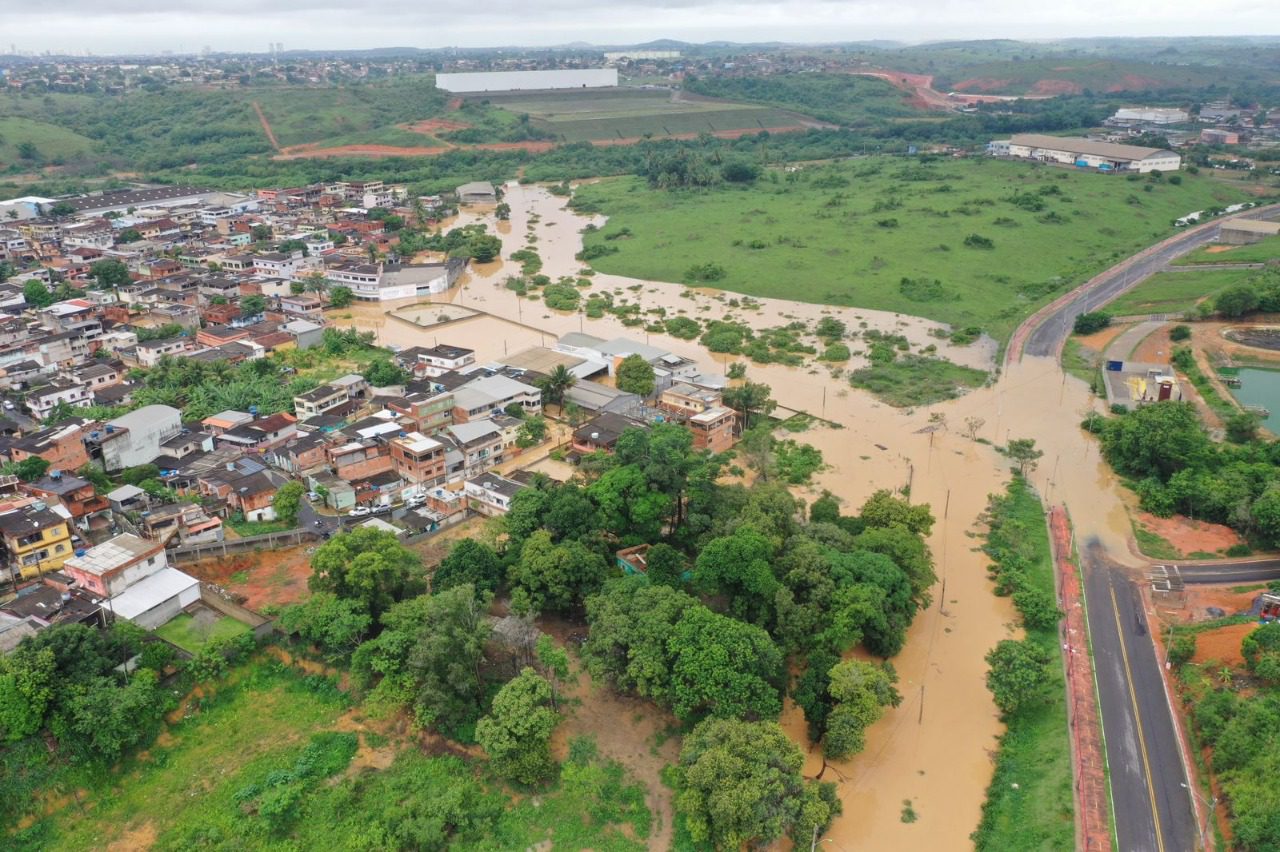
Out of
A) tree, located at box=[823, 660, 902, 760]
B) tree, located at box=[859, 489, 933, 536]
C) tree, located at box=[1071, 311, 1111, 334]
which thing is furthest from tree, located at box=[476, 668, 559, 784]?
tree, located at box=[1071, 311, 1111, 334]

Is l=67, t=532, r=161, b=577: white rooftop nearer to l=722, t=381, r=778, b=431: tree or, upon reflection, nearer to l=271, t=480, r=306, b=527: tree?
l=271, t=480, r=306, b=527: tree

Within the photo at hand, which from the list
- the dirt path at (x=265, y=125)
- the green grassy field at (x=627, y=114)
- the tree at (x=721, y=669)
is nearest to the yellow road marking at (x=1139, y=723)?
the tree at (x=721, y=669)

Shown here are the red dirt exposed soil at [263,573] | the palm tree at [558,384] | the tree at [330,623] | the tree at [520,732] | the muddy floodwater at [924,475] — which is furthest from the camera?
the palm tree at [558,384]

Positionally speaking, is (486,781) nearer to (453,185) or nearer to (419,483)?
(419,483)

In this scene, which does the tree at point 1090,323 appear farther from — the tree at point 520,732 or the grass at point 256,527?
the grass at point 256,527

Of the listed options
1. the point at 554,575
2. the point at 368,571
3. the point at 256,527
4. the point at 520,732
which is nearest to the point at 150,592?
the point at 256,527

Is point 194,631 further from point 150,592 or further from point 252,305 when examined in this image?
point 252,305

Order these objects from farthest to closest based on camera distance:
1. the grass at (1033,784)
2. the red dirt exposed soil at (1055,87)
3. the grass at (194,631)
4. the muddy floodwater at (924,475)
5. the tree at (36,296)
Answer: the red dirt exposed soil at (1055,87), the tree at (36,296), the grass at (194,631), the muddy floodwater at (924,475), the grass at (1033,784)
